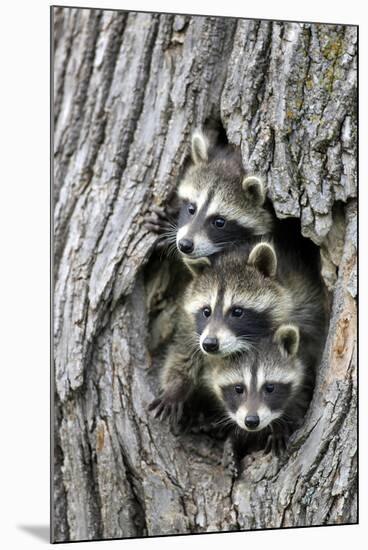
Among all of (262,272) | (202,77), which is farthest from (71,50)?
(262,272)

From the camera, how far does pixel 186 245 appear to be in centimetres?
527

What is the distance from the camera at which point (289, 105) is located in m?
5.59

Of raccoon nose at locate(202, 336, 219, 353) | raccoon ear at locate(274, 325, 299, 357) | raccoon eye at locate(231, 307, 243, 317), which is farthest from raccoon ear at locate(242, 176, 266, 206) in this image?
raccoon nose at locate(202, 336, 219, 353)

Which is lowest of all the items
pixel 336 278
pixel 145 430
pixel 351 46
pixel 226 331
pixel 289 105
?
pixel 145 430

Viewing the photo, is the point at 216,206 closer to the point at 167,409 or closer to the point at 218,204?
the point at 218,204

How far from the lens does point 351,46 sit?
18.7 ft

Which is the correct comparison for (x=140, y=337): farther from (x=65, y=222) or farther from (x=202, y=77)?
(x=202, y=77)

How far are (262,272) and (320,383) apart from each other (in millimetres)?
757

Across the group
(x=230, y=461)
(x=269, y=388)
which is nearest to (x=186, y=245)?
(x=269, y=388)

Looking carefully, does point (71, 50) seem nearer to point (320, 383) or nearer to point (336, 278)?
point (336, 278)

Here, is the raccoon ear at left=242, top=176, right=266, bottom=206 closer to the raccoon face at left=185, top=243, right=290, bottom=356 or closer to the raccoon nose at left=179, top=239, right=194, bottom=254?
the raccoon face at left=185, top=243, right=290, bottom=356

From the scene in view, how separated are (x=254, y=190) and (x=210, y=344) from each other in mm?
1000

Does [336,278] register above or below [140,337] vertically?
above

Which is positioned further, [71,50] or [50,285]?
[71,50]
